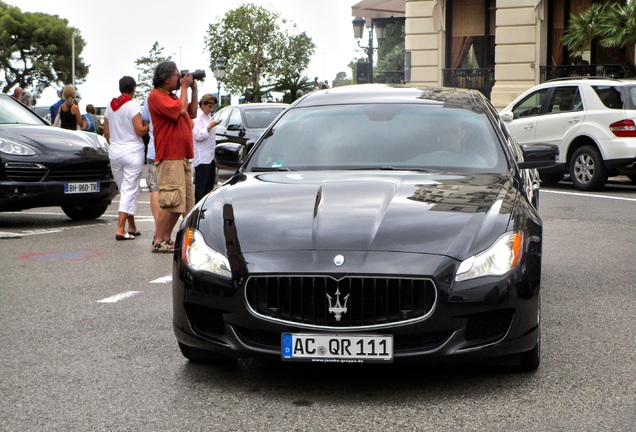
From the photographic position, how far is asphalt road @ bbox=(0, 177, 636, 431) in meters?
4.75

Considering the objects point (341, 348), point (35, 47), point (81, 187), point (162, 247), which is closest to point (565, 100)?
point (81, 187)

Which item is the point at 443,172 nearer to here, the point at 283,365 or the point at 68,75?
the point at 283,365

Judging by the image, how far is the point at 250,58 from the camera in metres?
88.5

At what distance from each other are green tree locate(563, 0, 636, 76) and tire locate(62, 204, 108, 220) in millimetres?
15144

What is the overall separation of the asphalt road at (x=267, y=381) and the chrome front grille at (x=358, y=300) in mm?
367

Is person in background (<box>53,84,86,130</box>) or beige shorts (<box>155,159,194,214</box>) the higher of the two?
→ person in background (<box>53,84,86,130</box>)

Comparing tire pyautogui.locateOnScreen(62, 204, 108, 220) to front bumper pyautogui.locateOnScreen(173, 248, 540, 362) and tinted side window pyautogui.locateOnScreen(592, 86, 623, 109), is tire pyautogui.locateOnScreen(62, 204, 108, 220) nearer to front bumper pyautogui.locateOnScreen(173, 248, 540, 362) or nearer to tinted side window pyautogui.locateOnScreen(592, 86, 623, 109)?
tinted side window pyautogui.locateOnScreen(592, 86, 623, 109)

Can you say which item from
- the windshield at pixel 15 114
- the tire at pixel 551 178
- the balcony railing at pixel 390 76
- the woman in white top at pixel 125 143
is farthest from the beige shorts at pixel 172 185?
the balcony railing at pixel 390 76

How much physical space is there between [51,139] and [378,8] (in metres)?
23.8

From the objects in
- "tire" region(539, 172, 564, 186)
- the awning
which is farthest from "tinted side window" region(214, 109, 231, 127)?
the awning

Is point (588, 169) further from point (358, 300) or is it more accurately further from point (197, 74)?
point (358, 300)

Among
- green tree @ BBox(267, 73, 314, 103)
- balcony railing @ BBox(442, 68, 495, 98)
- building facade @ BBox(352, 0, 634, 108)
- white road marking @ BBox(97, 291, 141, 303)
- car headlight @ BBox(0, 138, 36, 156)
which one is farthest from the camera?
green tree @ BBox(267, 73, 314, 103)

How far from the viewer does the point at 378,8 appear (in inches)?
1420

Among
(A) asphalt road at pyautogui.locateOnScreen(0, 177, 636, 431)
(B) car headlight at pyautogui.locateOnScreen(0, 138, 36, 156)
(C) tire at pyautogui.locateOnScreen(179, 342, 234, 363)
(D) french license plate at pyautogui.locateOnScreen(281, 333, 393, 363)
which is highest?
(B) car headlight at pyautogui.locateOnScreen(0, 138, 36, 156)
